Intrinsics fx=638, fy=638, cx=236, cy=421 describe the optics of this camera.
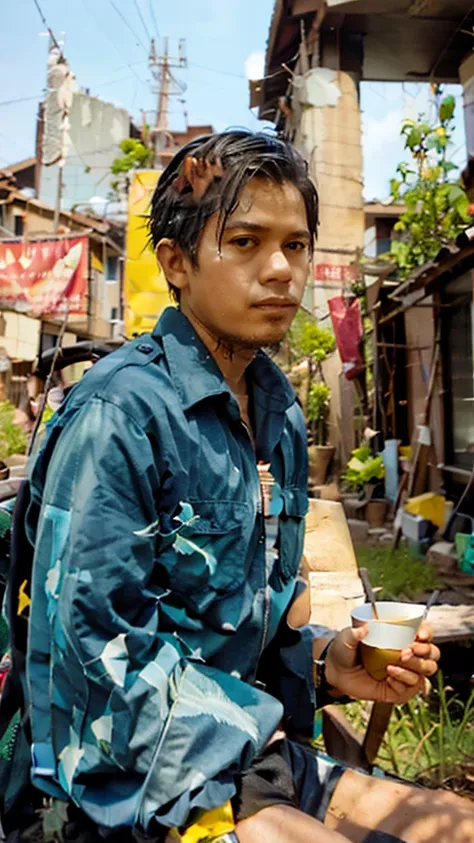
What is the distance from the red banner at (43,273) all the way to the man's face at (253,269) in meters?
15.6

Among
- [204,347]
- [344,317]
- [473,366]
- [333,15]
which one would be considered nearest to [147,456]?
[204,347]

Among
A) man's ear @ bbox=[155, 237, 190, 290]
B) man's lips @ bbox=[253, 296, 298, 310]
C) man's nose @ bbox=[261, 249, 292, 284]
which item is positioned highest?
man's ear @ bbox=[155, 237, 190, 290]

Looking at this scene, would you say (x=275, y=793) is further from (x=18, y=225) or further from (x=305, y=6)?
(x=18, y=225)

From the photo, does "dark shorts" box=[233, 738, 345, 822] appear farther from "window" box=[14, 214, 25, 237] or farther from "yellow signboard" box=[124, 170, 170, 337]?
"window" box=[14, 214, 25, 237]

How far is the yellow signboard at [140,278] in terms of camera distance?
8.61 m

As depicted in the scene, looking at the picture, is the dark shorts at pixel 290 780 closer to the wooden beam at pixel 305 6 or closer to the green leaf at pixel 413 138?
the green leaf at pixel 413 138

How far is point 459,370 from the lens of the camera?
7.89m

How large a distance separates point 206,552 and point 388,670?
0.58 m

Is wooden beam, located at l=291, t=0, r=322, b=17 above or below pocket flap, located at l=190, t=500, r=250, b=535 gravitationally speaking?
above

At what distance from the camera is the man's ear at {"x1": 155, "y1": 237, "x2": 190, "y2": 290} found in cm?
155

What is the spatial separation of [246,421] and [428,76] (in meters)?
16.5

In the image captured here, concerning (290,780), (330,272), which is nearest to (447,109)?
(330,272)

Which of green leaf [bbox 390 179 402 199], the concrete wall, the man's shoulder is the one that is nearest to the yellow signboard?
green leaf [bbox 390 179 402 199]

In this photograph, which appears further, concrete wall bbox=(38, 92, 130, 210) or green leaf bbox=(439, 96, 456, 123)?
concrete wall bbox=(38, 92, 130, 210)
